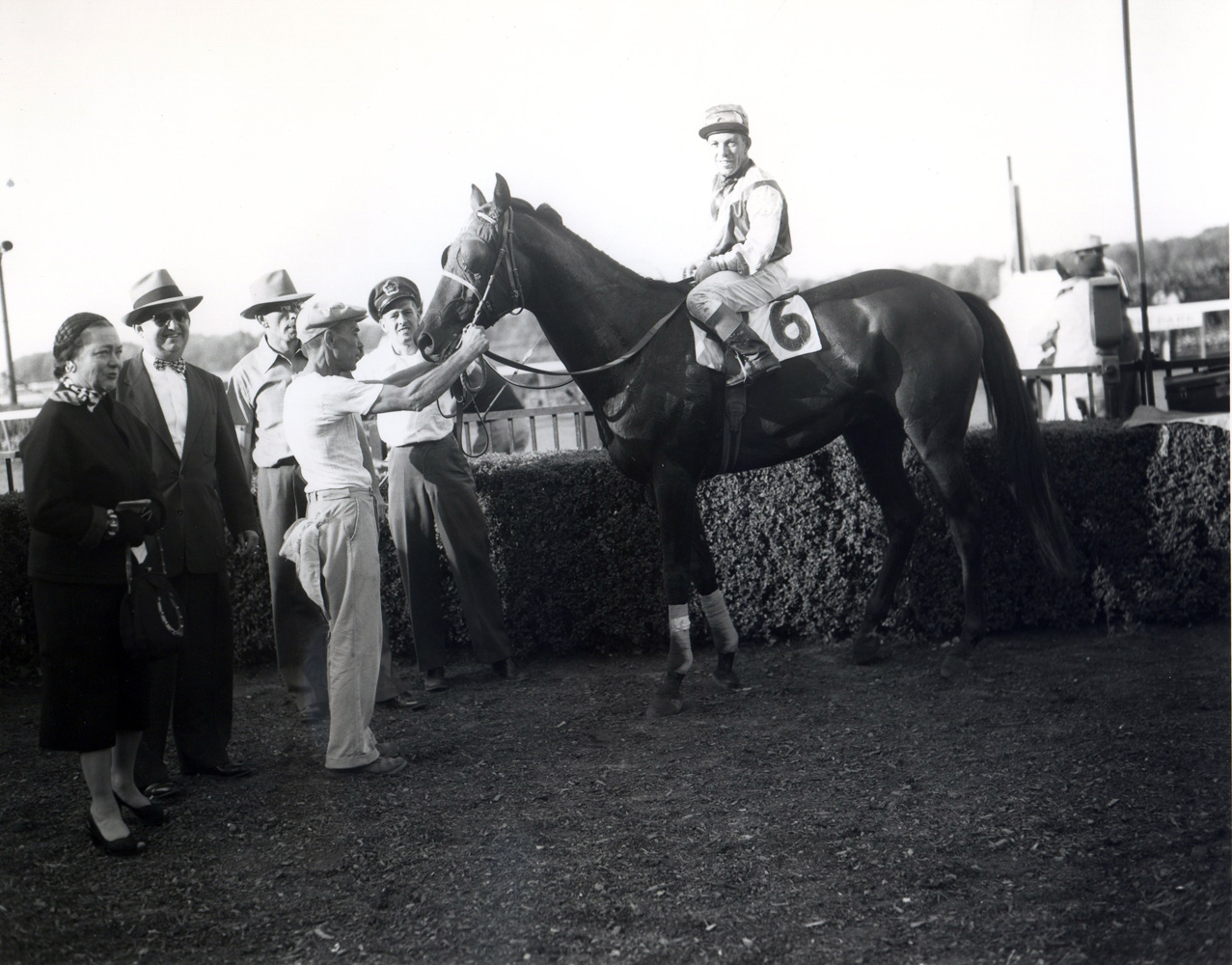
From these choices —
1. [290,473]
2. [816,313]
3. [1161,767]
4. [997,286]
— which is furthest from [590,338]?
[997,286]

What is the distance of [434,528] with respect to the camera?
18.5 feet

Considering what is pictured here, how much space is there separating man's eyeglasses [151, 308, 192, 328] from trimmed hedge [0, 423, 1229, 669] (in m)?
2.02

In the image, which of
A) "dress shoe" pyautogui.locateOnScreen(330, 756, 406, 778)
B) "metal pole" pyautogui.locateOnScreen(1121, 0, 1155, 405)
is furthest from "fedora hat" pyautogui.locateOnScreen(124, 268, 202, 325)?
"metal pole" pyautogui.locateOnScreen(1121, 0, 1155, 405)

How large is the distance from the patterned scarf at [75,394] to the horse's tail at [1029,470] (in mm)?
4023

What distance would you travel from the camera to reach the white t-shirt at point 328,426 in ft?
12.8

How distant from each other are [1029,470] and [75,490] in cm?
426

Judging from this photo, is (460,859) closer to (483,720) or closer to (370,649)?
(370,649)

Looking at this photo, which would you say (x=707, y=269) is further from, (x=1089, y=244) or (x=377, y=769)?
(x=1089, y=244)

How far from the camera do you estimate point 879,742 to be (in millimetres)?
4223

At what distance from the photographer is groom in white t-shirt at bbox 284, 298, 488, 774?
3907mm

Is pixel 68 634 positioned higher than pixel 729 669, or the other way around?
pixel 68 634

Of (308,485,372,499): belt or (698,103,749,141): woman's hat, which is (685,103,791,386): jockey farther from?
(308,485,372,499): belt

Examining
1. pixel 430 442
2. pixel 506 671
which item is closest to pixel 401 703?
pixel 506 671

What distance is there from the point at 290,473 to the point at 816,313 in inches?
104
